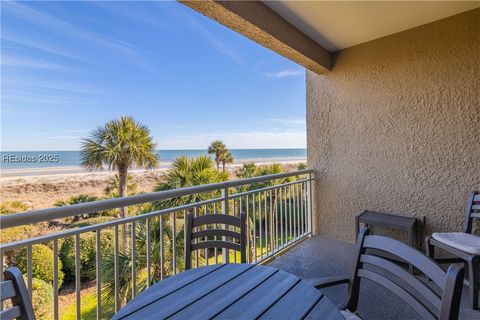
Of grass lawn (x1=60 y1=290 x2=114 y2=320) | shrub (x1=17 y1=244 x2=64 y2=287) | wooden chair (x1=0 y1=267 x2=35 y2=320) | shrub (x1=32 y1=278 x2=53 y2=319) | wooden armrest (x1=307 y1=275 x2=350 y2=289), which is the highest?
wooden chair (x1=0 y1=267 x2=35 y2=320)

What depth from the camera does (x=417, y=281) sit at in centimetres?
95

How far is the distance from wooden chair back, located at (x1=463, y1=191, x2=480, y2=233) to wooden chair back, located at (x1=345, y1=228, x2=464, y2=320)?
2.00 m

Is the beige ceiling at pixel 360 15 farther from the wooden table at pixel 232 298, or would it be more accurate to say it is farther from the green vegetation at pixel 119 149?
the green vegetation at pixel 119 149

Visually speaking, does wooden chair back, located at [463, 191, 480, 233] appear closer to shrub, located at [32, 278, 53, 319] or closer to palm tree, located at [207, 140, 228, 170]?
shrub, located at [32, 278, 53, 319]

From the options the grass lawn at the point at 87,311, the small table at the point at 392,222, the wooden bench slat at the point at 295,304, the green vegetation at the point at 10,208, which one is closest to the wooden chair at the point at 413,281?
the wooden bench slat at the point at 295,304

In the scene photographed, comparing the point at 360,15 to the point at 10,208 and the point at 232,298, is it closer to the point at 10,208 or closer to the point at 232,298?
the point at 232,298

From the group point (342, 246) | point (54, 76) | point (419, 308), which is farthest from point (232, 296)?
point (54, 76)

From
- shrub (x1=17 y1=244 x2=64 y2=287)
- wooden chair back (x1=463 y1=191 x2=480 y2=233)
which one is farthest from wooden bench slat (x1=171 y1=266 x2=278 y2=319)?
shrub (x1=17 y1=244 x2=64 y2=287)

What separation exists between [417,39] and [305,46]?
1.33 meters

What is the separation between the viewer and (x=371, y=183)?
332cm

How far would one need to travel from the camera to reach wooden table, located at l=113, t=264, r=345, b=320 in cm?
94

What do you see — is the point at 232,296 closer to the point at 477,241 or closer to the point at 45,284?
the point at 477,241

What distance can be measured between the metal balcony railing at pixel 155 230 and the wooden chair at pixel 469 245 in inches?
63.6

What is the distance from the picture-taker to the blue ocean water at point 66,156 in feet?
65.4
